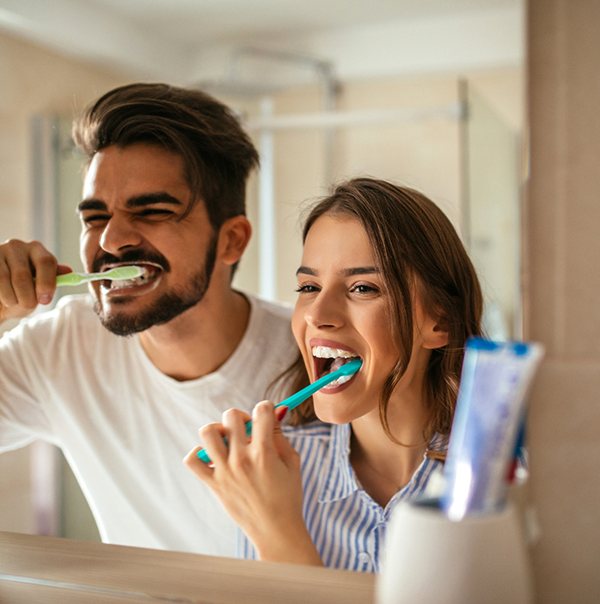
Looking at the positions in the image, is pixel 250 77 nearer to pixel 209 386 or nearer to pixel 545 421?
pixel 209 386

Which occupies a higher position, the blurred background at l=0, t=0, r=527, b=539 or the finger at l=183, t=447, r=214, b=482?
the blurred background at l=0, t=0, r=527, b=539

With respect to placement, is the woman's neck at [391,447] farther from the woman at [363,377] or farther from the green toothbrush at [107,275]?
the green toothbrush at [107,275]

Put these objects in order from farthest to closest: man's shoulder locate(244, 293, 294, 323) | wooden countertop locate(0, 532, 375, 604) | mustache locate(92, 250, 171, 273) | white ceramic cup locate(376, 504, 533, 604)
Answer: man's shoulder locate(244, 293, 294, 323)
mustache locate(92, 250, 171, 273)
wooden countertop locate(0, 532, 375, 604)
white ceramic cup locate(376, 504, 533, 604)

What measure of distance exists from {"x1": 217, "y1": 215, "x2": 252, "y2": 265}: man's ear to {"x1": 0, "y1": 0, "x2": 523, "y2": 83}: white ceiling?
0.21 meters

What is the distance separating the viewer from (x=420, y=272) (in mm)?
549

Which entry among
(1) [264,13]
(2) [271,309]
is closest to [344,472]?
(2) [271,309]

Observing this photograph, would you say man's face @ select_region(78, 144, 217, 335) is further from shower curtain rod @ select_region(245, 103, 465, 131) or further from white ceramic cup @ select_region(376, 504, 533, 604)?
shower curtain rod @ select_region(245, 103, 465, 131)

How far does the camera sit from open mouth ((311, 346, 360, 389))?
21.1 inches

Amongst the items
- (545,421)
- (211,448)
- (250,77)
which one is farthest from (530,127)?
(250,77)

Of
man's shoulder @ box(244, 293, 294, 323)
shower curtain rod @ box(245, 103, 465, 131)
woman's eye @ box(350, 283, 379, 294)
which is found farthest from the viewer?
shower curtain rod @ box(245, 103, 465, 131)

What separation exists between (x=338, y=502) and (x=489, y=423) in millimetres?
331

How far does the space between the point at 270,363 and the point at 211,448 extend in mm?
221

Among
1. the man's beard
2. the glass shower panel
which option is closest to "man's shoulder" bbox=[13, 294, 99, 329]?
the man's beard

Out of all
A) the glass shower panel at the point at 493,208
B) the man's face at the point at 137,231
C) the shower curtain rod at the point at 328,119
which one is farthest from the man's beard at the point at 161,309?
the shower curtain rod at the point at 328,119
